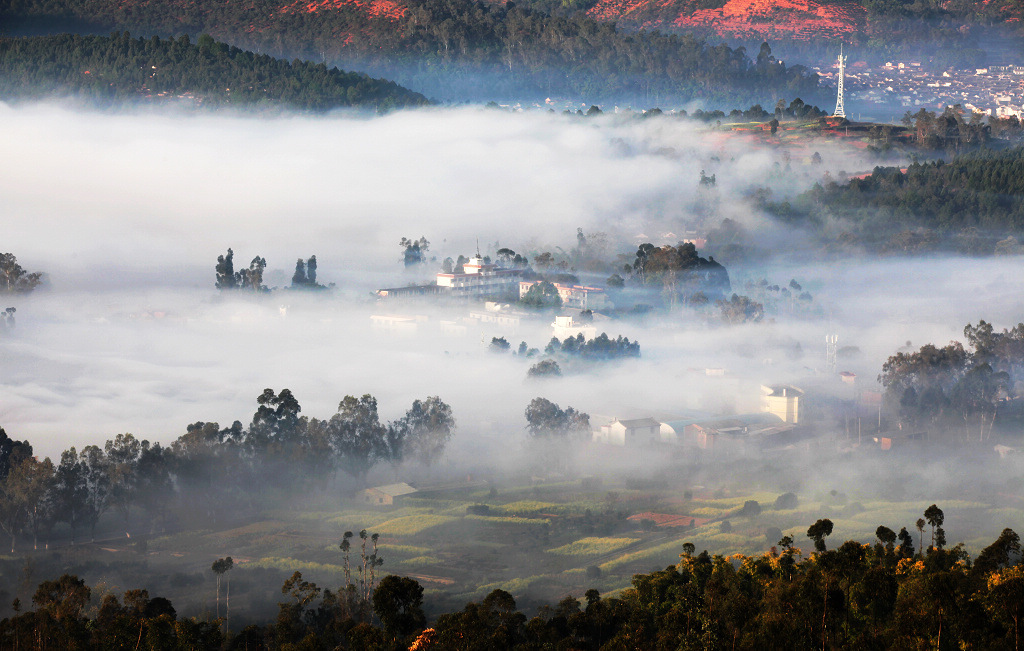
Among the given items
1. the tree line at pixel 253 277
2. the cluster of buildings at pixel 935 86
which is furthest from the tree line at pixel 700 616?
the cluster of buildings at pixel 935 86

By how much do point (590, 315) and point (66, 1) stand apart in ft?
170

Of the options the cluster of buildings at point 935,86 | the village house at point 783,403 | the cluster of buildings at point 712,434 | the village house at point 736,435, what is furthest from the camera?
the cluster of buildings at point 935,86

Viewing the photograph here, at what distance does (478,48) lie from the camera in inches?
4675

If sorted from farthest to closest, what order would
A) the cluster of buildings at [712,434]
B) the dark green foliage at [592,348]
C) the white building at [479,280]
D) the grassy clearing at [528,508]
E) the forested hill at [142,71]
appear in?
1. the forested hill at [142,71]
2. the white building at [479,280]
3. the dark green foliage at [592,348]
4. the cluster of buildings at [712,434]
5. the grassy clearing at [528,508]

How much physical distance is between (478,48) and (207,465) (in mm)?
71425

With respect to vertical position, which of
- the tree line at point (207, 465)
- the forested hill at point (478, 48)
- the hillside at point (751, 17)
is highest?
the hillside at point (751, 17)

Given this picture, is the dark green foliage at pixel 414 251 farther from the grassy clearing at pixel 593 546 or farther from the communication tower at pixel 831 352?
the grassy clearing at pixel 593 546

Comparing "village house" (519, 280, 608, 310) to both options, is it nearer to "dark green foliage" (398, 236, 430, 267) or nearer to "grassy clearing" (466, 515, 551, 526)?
"dark green foliage" (398, 236, 430, 267)

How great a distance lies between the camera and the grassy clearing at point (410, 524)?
51.6 meters

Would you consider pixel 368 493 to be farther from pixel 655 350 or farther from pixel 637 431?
pixel 655 350

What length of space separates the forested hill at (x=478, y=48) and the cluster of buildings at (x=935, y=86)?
7960 mm

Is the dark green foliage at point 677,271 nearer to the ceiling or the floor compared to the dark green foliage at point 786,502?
nearer to the ceiling

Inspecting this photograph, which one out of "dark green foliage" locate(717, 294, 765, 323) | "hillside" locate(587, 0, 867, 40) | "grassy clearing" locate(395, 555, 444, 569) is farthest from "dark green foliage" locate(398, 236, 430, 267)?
"hillside" locate(587, 0, 867, 40)

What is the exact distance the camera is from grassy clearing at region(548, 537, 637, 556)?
4953 cm
